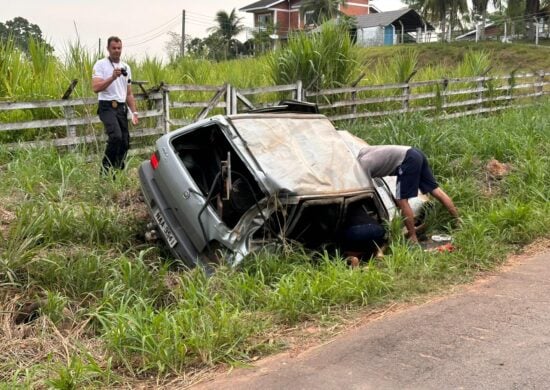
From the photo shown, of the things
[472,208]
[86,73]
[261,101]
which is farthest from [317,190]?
[261,101]

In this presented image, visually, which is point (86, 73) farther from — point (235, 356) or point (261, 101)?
point (235, 356)

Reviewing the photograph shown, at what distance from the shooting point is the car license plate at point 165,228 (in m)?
5.20

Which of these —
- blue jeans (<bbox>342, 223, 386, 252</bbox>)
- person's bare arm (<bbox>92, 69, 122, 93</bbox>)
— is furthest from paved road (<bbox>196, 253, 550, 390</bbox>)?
person's bare arm (<bbox>92, 69, 122, 93</bbox>)

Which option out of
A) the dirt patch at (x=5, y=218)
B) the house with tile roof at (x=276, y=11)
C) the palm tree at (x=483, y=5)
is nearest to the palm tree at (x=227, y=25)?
the house with tile roof at (x=276, y=11)

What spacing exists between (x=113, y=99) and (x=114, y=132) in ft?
1.45

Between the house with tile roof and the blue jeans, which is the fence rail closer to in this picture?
the blue jeans

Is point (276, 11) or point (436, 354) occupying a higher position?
point (276, 11)

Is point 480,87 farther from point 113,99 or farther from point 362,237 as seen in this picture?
point 362,237

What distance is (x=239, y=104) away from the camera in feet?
33.1

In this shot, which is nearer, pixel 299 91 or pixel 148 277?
pixel 148 277

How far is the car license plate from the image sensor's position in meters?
5.20

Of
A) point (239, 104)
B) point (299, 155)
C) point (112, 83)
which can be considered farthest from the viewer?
point (239, 104)

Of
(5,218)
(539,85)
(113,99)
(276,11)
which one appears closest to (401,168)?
(113,99)

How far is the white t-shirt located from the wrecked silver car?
180cm
